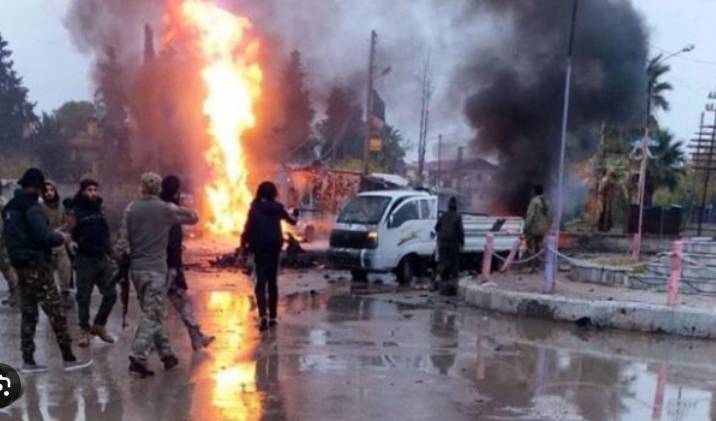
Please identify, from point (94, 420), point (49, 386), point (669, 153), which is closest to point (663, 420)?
point (94, 420)

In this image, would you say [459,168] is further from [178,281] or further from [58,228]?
[178,281]

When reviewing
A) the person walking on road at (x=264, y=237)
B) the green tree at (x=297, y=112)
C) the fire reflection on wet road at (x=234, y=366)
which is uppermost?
the green tree at (x=297, y=112)

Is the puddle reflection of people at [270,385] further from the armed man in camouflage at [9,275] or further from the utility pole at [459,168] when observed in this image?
the utility pole at [459,168]

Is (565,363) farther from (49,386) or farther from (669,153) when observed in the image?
(669,153)

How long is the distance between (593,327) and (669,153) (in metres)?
39.9

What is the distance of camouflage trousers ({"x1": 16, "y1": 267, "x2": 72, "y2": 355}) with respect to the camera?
22.4 ft

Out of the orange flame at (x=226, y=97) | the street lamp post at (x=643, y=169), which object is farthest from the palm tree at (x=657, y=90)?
the orange flame at (x=226, y=97)

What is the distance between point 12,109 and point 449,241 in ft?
158

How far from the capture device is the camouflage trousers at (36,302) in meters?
6.82

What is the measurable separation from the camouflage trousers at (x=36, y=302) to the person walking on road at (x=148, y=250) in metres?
0.63

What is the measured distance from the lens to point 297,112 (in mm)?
38406

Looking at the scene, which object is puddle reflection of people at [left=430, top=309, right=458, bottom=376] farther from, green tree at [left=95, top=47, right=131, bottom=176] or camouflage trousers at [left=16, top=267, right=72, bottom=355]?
green tree at [left=95, top=47, right=131, bottom=176]

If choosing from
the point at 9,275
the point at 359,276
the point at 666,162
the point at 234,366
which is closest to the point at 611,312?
the point at 234,366

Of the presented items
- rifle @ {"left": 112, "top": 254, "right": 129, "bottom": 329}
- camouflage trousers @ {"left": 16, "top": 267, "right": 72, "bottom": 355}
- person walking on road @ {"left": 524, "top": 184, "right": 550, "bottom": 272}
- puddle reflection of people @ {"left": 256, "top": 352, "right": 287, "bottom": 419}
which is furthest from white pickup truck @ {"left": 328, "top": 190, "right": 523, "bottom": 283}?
camouflage trousers @ {"left": 16, "top": 267, "right": 72, "bottom": 355}
